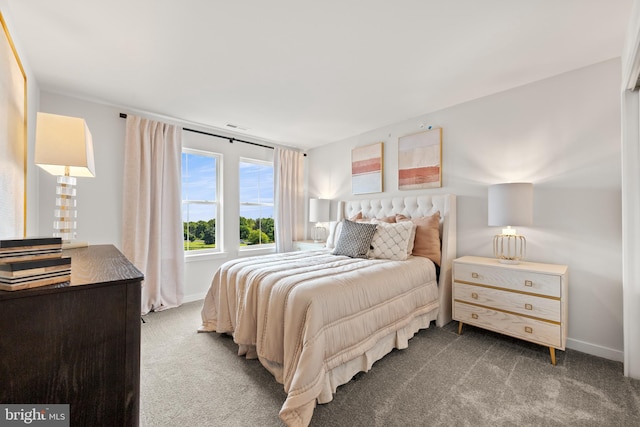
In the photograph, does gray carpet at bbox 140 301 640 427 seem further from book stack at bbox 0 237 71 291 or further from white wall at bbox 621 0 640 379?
book stack at bbox 0 237 71 291

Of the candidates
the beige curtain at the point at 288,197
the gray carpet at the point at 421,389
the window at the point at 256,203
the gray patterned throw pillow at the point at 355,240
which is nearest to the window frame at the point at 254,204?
the window at the point at 256,203

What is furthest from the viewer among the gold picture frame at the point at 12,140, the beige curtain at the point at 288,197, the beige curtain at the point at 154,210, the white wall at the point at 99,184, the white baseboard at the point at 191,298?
the beige curtain at the point at 288,197

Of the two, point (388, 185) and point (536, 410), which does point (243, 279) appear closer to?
point (536, 410)

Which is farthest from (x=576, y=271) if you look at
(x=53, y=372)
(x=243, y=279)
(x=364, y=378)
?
(x=53, y=372)

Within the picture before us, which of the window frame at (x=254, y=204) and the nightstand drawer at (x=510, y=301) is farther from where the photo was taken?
the window frame at (x=254, y=204)

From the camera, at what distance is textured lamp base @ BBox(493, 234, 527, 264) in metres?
2.57

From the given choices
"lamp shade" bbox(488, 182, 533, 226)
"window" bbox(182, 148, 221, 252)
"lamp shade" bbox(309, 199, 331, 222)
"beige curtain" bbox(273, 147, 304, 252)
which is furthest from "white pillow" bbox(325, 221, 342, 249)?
"lamp shade" bbox(488, 182, 533, 226)

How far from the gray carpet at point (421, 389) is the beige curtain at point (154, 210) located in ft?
3.37

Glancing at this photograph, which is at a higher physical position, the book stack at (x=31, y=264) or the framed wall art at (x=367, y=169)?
the framed wall art at (x=367, y=169)

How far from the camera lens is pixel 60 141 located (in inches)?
61.7

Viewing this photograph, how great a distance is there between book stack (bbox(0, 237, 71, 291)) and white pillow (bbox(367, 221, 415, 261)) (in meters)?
2.49

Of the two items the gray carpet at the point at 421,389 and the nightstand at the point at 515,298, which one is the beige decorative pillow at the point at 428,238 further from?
the gray carpet at the point at 421,389

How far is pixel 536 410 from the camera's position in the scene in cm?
160

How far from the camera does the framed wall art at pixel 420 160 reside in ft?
10.6
